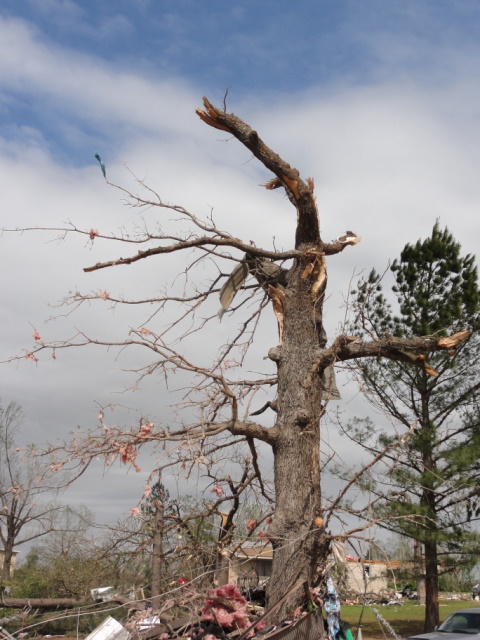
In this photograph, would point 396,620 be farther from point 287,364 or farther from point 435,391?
point 287,364

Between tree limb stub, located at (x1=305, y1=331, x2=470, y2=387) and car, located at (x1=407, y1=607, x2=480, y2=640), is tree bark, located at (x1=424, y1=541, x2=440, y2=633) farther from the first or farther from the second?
tree limb stub, located at (x1=305, y1=331, x2=470, y2=387)

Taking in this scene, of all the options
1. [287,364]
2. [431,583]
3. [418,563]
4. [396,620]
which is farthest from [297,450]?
[396,620]

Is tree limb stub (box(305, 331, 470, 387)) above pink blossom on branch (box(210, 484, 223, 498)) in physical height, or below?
above

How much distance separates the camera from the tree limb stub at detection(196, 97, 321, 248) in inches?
207

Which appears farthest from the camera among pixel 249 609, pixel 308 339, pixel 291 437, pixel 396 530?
pixel 396 530

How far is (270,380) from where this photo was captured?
5719mm

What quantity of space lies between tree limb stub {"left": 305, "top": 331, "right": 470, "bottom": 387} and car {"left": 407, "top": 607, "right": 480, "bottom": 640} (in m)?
5.97

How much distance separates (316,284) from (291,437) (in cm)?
131

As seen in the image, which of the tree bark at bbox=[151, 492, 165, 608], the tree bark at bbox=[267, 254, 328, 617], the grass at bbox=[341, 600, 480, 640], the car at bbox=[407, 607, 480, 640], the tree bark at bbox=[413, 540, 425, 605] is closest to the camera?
the tree bark at bbox=[267, 254, 328, 617]

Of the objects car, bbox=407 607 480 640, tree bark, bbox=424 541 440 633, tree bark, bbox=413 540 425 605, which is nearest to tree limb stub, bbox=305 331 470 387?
car, bbox=407 607 480 640

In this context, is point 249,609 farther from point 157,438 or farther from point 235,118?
point 235,118

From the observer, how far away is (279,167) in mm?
5359

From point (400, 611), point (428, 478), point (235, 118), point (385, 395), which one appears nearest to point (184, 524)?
point (235, 118)

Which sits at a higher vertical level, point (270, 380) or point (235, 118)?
point (235, 118)
